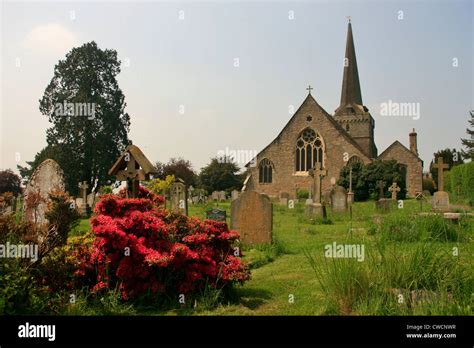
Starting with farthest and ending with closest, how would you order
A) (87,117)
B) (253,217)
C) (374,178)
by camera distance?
(374,178), (87,117), (253,217)

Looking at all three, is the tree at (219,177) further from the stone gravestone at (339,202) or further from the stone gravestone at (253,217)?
the stone gravestone at (253,217)

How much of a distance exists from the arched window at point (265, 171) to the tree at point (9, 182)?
73.0 ft

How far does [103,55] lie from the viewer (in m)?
29.0

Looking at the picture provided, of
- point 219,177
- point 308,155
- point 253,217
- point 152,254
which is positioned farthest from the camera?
point 219,177

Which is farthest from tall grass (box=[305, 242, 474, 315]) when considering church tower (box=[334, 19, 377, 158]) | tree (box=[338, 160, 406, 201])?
church tower (box=[334, 19, 377, 158])

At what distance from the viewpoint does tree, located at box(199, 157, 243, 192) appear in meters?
46.8

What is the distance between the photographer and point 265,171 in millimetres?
40188

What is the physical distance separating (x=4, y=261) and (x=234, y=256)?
9.77 feet

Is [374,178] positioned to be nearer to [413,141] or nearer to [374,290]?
[413,141]

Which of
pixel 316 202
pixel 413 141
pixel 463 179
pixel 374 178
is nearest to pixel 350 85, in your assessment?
pixel 413 141

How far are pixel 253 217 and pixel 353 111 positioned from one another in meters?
44.0

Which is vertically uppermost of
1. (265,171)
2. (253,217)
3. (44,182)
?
(265,171)

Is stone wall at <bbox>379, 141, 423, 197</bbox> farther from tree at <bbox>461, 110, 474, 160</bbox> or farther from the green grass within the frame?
the green grass
